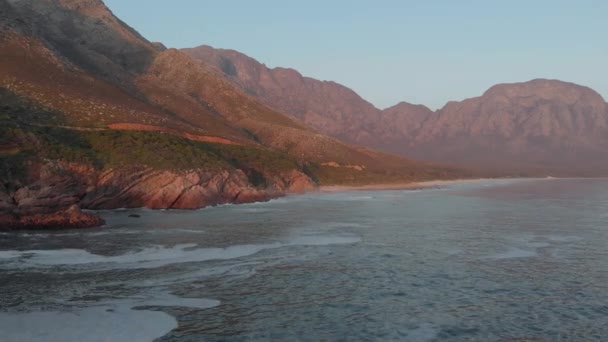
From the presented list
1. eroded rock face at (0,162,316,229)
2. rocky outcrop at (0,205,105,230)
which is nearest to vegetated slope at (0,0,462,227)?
eroded rock face at (0,162,316,229)

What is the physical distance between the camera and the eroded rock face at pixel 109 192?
4050 cm

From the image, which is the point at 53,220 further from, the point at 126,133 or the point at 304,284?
the point at 126,133

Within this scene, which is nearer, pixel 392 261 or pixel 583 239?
pixel 392 261

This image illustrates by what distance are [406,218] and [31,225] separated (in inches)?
1275

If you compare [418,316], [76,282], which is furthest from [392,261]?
[76,282]

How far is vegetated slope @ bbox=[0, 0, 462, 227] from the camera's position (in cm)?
5212

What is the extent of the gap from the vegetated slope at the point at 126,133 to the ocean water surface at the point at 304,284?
15.2 meters

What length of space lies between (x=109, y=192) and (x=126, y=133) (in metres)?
15.1

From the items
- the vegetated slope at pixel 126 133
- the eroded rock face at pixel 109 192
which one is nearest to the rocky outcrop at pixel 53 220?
the eroded rock face at pixel 109 192

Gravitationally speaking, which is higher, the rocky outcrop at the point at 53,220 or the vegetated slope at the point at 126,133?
the vegetated slope at the point at 126,133

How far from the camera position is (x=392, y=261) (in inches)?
1109

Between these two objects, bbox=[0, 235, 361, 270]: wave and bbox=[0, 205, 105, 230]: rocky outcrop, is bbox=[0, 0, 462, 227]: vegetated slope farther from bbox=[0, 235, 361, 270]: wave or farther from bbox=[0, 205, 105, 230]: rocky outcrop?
bbox=[0, 235, 361, 270]: wave

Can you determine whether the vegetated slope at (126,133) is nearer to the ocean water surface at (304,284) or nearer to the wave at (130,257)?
the wave at (130,257)

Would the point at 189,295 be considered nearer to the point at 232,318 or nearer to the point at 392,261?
the point at 232,318
